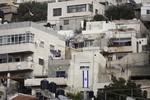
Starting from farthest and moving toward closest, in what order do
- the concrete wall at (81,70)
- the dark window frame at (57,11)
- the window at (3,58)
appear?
the dark window frame at (57,11) → the window at (3,58) → the concrete wall at (81,70)

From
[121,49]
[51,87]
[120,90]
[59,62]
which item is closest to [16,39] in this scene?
[59,62]

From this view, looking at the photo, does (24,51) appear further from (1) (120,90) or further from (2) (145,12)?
(2) (145,12)

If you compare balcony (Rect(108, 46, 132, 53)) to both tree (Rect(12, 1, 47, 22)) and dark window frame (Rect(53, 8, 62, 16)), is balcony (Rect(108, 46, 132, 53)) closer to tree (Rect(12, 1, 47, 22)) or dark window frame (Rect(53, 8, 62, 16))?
dark window frame (Rect(53, 8, 62, 16))

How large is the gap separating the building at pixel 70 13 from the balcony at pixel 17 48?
54.7 feet

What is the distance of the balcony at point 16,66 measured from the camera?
59031 millimetres

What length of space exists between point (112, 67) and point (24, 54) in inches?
336

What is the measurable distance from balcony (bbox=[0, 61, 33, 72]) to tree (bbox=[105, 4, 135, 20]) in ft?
72.8

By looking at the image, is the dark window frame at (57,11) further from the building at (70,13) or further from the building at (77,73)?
the building at (77,73)

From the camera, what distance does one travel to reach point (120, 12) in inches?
3125

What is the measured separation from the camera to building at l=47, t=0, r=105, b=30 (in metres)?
77.5

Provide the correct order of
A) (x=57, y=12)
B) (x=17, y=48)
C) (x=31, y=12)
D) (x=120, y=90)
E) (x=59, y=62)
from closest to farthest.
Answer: (x=120, y=90) → (x=59, y=62) → (x=17, y=48) → (x=57, y=12) → (x=31, y=12)

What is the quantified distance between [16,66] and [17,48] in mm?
1839

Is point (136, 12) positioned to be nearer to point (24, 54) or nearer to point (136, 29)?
point (136, 29)

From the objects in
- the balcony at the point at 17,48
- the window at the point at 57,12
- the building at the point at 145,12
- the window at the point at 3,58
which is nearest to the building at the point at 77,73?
the balcony at the point at 17,48
